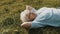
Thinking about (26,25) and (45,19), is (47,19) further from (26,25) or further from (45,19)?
(26,25)

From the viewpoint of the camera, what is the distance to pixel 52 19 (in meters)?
2.35

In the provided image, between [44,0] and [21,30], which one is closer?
[21,30]

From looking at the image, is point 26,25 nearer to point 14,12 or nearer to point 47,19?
point 47,19

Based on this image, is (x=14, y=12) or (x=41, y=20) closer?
(x=41, y=20)

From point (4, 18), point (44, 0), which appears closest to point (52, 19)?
point (4, 18)

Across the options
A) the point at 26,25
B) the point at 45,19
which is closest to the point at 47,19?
the point at 45,19

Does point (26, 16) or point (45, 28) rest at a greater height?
point (26, 16)

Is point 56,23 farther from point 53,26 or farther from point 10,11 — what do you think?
→ point 10,11

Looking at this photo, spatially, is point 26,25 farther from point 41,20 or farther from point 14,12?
point 14,12

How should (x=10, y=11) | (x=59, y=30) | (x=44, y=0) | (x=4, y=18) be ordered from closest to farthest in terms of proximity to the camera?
1. (x=59, y=30)
2. (x=4, y=18)
3. (x=10, y=11)
4. (x=44, y=0)

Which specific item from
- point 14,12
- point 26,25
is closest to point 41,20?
point 26,25

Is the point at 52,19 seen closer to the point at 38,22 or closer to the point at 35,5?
the point at 38,22

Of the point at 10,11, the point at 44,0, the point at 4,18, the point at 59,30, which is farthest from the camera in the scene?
the point at 44,0

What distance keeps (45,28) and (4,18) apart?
1.86 feet
